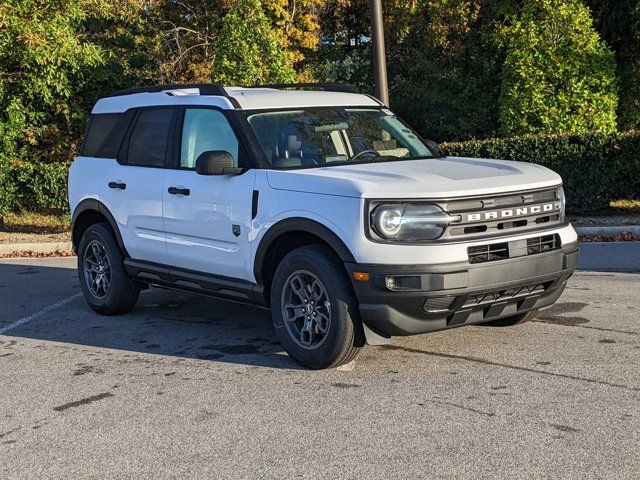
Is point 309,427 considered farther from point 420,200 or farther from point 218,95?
point 218,95

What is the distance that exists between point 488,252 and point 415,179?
659mm

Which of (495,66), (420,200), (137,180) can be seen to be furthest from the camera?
(495,66)

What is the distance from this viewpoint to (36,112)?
18.5 m

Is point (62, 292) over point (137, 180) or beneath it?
beneath

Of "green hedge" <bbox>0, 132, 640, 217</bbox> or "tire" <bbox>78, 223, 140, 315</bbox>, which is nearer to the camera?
"tire" <bbox>78, 223, 140, 315</bbox>

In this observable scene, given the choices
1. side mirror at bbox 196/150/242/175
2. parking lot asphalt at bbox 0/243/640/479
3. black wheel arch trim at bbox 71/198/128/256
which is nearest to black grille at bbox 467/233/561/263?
parking lot asphalt at bbox 0/243/640/479

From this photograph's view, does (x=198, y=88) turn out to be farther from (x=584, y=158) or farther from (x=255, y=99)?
(x=584, y=158)

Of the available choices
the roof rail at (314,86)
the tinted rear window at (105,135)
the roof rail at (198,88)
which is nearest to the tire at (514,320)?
the roof rail at (314,86)

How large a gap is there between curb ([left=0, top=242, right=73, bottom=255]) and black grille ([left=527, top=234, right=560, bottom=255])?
31.0 feet

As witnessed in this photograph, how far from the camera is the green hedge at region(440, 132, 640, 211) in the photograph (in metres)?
14.4

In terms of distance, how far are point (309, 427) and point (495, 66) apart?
16253mm

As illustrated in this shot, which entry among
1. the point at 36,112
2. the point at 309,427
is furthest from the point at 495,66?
the point at 309,427

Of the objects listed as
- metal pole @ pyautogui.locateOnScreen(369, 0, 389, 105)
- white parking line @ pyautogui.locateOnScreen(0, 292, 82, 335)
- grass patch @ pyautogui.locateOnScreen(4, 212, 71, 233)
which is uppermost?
metal pole @ pyautogui.locateOnScreen(369, 0, 389, 105)

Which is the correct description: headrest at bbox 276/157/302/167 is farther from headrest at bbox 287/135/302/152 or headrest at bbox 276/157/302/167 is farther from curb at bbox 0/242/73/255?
curb at bbox 0/242/73/255
